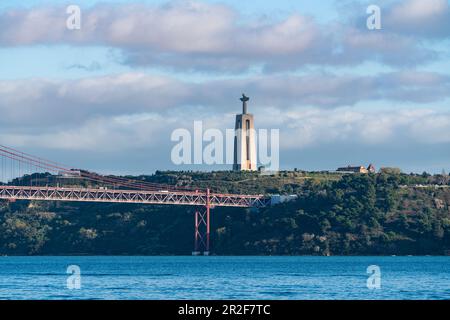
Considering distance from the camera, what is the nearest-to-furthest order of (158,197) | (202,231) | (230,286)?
(230,286)
(158,197)
(202,231)

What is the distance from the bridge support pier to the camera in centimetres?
14412

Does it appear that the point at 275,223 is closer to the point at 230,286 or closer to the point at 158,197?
the point at 158,197

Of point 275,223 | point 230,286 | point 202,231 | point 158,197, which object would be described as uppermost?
point 158,197

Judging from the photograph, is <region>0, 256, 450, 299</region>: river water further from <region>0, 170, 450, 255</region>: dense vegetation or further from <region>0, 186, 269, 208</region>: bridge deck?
<region>0, 170, 450, 255</region>: dense vegetation

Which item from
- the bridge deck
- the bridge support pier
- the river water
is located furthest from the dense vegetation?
the river water

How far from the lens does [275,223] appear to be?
14888cm

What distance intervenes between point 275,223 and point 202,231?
1102 centimetres

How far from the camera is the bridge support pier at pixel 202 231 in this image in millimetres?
144125

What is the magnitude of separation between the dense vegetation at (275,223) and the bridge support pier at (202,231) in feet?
4.93

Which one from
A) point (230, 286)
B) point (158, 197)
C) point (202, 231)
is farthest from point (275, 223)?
point (230, 286)

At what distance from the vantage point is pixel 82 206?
171250mm

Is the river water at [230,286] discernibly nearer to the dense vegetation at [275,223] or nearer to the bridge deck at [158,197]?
the bridge deck at [158,197]
